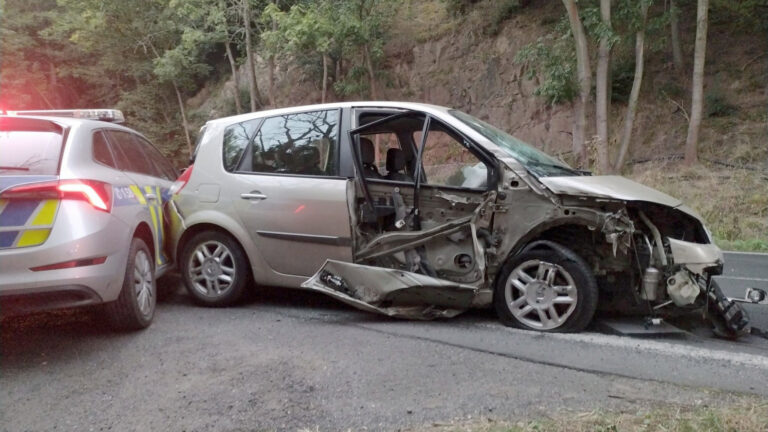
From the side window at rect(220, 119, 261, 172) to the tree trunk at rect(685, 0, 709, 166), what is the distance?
10.5 metres

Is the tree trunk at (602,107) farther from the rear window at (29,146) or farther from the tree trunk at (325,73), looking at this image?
the rear window at (29,146)

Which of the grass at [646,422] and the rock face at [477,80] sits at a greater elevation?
the rock face at [477,80]

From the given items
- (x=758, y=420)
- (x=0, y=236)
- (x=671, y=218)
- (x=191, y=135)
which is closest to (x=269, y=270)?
(x=0, y=236)

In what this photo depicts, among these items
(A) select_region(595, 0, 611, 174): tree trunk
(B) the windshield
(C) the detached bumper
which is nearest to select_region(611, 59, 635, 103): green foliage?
(A) select_region(595, 0, 611, 174): tree trunk

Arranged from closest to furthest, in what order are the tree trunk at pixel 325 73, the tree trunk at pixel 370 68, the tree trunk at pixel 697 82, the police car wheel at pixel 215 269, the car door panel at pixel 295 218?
the car door panel at pixel 295 218, the police car wheel at pixel 215 269, the tree trunk at pixel 697 82, the tree trunk at pixel 370 68, the tree trunk at pixel 325 73

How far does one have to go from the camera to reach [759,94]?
12.8m

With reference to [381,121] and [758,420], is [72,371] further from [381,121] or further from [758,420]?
[758,420]

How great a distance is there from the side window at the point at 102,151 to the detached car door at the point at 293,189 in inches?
38.9

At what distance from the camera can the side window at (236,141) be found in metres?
4.87

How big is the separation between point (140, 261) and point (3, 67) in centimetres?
2335

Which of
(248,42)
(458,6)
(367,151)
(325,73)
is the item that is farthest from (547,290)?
(458,6)

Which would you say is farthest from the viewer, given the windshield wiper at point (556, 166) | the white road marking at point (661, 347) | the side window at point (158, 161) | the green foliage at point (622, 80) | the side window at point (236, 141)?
the green foliage at point (622, 80)

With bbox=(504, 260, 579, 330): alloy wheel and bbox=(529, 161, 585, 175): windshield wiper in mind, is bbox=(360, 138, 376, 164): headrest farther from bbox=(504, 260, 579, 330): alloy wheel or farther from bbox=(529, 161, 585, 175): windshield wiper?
bbox=(504, 260, 579, 330): alloy wheel

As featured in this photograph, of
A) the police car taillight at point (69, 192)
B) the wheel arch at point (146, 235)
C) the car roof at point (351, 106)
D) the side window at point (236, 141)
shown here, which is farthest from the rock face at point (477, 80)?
the police car taillight at point (69, 192)
